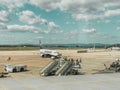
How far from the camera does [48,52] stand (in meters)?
127

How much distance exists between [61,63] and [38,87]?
23839mm

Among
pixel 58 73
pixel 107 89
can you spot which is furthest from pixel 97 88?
pixel 58 73

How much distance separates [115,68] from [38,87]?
1247 inches

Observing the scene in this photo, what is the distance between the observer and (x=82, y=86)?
121ft

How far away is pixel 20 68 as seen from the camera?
64750 mm

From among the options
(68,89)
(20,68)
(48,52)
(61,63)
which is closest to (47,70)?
(61,63)

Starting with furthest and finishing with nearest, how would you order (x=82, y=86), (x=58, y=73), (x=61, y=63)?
(x=61, y=63) → (x=58, y=73) → (x=82, y=86)

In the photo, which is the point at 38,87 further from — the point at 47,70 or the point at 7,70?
the point at 7,70

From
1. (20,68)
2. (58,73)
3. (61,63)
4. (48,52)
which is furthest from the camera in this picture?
(48,52)

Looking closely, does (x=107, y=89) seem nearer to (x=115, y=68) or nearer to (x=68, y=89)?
(x=68, y=89)

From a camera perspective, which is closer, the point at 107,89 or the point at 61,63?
the point at 107,89

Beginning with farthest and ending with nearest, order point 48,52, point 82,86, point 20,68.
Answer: point 48,52 → point 20,68 → point 82,86

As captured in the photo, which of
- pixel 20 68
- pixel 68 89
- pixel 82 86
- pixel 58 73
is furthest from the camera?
pixel 20 68

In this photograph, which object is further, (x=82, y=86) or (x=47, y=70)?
(x=47, y=70)
